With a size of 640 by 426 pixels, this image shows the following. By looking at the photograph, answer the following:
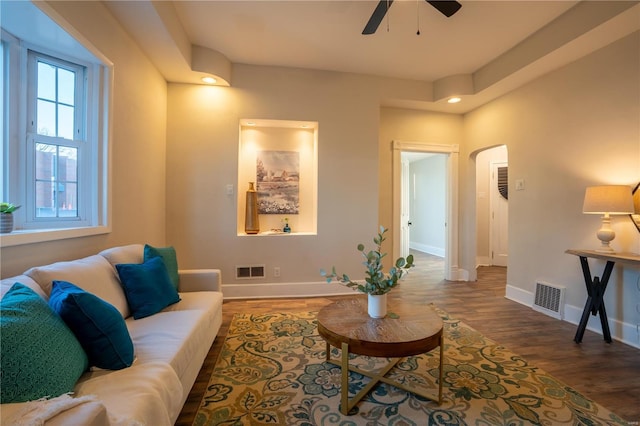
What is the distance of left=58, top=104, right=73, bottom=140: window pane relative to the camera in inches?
80.7

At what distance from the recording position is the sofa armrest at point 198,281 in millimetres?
2508

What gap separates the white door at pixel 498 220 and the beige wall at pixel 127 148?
6.31m

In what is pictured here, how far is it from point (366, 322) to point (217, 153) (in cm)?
287

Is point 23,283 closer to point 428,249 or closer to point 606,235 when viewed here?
point 606,235

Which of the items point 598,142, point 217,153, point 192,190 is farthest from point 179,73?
point 598,142

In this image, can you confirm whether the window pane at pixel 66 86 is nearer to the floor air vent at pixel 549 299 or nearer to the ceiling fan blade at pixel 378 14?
the ceiling fan blade at pixel 378 14

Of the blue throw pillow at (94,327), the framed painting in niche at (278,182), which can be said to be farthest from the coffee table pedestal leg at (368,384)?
the framed painting in niche at (278,182)

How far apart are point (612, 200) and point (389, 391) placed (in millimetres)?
2509

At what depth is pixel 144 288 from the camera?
192 cm

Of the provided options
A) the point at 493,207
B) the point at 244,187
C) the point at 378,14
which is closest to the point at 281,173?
the point at 244,187

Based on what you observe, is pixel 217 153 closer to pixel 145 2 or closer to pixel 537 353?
pixel 145 2

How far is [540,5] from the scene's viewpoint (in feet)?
8.30

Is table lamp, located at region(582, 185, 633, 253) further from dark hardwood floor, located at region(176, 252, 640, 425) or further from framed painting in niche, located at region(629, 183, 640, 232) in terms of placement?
dark hardwood floor, located at region(176, 252, 640, 425)

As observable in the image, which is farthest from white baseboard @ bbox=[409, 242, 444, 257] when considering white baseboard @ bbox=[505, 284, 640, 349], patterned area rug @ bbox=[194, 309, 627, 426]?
patterned area rug @ bbox=[194, 309, 627, 426]
